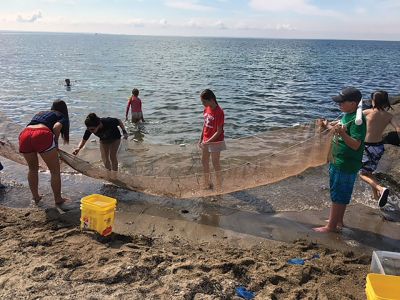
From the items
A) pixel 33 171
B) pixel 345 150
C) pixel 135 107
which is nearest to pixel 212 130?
pixel 345 150

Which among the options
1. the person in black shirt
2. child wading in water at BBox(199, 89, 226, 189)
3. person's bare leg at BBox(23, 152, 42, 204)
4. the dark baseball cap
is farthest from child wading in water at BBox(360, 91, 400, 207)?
person's bare leg at BBox(23, 152, 42, 204)

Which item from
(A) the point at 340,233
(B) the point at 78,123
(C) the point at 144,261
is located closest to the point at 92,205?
(C) the point at 144,261

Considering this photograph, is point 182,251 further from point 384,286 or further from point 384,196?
point 384,196

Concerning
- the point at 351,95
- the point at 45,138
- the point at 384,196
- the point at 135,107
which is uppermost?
the point at 351,95

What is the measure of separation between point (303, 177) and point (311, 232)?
2.51 m

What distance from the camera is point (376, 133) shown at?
6086 mm

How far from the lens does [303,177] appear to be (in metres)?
7.90

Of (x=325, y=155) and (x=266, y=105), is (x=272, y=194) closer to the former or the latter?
(x=325, y=155)

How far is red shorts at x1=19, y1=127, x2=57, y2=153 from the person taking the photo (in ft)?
18.3

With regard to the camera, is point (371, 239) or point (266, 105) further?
point (266, 105)

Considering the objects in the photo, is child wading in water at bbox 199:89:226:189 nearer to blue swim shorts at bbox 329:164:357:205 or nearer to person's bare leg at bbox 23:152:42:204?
blue swim shorts at bbox 329:164:357:205

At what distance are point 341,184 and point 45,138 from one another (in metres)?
4.22

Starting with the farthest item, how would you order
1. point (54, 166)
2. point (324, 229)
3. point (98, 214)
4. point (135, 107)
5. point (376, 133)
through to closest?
point (135, 107) → point (376, 133) → point (54, 166) → point (324, 229) → point (98, 214)

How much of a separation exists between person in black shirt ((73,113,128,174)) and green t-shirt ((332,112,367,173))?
3.84 m
